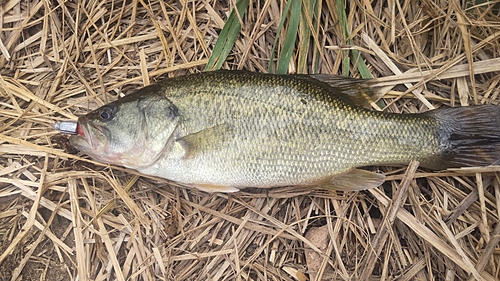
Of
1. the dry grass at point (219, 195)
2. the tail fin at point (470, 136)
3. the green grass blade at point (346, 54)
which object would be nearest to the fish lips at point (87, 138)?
the dry grass at point (219, 195)

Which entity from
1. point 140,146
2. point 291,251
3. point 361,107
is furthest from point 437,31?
point 140,146

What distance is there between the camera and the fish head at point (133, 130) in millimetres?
2742

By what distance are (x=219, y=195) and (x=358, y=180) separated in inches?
39.9

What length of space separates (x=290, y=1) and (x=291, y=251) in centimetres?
182

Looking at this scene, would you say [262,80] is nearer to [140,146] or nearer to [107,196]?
[140,146]

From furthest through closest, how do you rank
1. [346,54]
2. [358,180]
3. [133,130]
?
[346,54] < [358,180] < [133,130]

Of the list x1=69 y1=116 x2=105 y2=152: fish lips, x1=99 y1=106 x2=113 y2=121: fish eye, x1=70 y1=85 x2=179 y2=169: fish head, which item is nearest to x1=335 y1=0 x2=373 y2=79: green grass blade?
x1=70 y1=85 x2=179 y2=169: fish head

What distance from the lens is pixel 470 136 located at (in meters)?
2.83

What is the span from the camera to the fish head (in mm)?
2742

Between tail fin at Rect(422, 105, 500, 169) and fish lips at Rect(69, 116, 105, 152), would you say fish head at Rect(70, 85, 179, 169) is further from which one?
tail fin at Rect(422, 105, 500, 169)

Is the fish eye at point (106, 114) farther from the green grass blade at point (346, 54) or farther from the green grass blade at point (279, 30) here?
the green grass blade at point (346, 54)

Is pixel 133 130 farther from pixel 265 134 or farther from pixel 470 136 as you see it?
pixel 470 136

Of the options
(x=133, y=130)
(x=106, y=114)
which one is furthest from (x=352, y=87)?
(x=106, y=114)

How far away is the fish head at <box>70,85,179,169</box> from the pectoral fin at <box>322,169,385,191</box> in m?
1.17
